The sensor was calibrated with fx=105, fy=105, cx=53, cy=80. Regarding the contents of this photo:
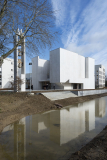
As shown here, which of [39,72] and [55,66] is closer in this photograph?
[55,66]

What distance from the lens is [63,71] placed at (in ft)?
111

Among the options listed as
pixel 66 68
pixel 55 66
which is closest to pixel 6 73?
pixel 55 66

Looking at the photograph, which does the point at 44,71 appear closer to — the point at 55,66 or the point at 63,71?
the point at 55,66

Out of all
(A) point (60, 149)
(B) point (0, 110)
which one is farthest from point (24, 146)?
(B) point (0, 110)

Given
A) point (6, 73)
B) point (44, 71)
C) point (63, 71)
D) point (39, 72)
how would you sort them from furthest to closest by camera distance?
point (6, 73) < point (44, 71) < point (39, 72) < point (63, 71)

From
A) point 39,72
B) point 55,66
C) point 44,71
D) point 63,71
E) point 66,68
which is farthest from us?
point 44,71

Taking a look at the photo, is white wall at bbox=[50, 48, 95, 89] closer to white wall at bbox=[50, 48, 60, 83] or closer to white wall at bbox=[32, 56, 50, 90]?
white wall at bbox=[50, 48, 60, 83]

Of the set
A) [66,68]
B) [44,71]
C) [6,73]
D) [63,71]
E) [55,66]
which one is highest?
[55,66]

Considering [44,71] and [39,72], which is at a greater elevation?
[44,71]

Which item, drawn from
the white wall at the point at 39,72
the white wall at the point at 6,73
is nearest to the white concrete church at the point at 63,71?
the white wall at the point at 39,72

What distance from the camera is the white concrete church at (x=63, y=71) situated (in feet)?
110

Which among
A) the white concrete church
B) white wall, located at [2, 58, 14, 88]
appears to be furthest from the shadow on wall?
white wall, located at [2, 58, 14, 88]

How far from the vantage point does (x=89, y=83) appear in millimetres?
42125

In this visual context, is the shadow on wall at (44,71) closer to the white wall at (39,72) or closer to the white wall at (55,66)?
the white wall at (39,72)
